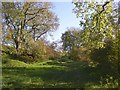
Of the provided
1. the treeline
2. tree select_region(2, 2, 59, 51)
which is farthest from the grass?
tree select_region(2, 2, 59, 51)

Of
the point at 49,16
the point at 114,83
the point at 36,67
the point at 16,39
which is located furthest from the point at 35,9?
the point at 114,83

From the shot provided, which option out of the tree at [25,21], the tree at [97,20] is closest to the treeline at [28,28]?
the tree at [25,21]

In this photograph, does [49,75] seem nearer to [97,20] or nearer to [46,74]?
[46,74]

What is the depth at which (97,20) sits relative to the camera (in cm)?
784

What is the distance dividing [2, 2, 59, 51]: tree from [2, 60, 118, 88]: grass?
1150 mm

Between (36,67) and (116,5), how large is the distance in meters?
3.88

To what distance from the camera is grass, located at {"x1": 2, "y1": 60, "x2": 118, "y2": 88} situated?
845 centimetres

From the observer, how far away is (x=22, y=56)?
11234 millimetres

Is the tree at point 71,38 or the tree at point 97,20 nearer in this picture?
the tree at point 97,20

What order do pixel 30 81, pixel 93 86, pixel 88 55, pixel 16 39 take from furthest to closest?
pixel 16 39 → pixel 88 55 → pixel 30 81 → pixel 93 86

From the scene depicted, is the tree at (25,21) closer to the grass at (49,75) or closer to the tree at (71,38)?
the tree at (71,38)

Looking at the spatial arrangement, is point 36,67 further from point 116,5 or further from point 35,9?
point 116,5

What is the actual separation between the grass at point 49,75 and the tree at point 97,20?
1391mm

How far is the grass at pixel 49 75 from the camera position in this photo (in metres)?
8.45
